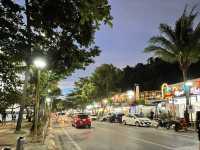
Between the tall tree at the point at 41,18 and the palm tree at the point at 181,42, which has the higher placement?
the palm tree at the point at 181,42

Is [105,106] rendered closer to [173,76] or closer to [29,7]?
[173,76]

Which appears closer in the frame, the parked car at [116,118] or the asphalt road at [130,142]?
the asphalt road at [130,142]

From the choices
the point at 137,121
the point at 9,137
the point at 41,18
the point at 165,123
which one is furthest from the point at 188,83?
the point at 41,18

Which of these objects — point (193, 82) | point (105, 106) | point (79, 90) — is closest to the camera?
point (193, 82)

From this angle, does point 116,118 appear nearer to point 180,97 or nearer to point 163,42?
point 180,97

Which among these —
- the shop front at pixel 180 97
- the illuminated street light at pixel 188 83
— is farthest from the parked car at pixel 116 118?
the illuminated street light at pixel 188 83

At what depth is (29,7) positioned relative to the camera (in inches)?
380

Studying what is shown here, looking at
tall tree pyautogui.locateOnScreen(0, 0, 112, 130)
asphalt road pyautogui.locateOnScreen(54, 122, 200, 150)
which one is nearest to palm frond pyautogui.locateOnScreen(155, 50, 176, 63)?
asphalt road pyautogui.locateOnScreen(54, 122, 200, 150)

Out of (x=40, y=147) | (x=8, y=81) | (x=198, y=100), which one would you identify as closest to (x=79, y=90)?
(x=198, y=100)

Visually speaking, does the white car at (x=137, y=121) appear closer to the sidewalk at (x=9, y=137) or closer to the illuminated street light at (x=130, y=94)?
the sidewalk at (x=9, y=137)

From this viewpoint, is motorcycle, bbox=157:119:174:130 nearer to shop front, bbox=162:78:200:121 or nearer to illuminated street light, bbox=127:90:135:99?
shop front, bbox=162:78:200:121

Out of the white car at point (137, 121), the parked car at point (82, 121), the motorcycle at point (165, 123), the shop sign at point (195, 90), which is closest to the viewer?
the motorcycle at point (165, 123)

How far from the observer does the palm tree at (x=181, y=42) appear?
41875 mm

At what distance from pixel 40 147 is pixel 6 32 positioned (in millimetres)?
11787
